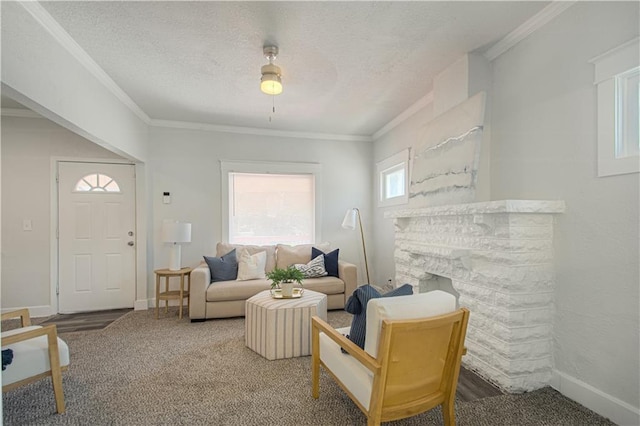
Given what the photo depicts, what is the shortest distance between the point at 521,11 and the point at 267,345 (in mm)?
3217

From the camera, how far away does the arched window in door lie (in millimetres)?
4191

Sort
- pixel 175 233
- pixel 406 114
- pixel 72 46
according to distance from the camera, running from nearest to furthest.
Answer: pixel 72 46, pixel 175 233, pixel 406 114

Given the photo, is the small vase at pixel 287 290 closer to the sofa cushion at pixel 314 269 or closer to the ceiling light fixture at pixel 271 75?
the sofa cushion at pixel 314 269

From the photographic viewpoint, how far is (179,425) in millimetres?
1856

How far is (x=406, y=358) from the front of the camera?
1.55m

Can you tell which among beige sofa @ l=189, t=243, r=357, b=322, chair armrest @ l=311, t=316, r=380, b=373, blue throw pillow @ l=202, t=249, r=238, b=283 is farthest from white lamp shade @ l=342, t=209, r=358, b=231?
chair armrest @ l=311, t=316, r=380, b=373

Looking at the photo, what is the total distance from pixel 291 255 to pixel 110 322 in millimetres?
2337

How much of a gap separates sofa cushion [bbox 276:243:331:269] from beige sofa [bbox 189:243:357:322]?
0.01 meters

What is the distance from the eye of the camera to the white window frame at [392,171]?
4.26m

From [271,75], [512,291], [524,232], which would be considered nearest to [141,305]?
[271,75]

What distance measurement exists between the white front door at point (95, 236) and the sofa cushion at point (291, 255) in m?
2.00

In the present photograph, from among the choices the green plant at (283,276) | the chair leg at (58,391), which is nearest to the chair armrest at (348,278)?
the green plant at (283,276)

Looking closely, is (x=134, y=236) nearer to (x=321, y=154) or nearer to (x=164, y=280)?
(x=164, y=280)

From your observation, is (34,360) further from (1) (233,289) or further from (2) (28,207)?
(2) (28,207)
